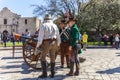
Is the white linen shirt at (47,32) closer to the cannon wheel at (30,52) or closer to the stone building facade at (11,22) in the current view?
the cannon wheel at (30,52)

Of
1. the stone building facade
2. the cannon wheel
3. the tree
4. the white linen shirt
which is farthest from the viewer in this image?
the stone building facade

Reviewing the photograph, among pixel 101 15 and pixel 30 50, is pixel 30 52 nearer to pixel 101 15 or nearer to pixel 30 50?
pixel 30 50

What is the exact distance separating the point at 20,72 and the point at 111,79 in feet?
9.91

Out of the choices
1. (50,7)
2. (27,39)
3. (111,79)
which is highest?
(50,7)

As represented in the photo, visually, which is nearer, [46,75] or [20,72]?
[46,75]

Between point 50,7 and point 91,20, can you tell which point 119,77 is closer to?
point 91,20

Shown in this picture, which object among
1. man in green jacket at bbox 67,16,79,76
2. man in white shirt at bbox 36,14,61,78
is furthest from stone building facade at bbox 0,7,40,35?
man in white shirt at bbox 36,14,61,78

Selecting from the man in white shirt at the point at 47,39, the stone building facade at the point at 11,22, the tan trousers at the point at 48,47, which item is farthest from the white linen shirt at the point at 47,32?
the stone building facade at the point at 11,22

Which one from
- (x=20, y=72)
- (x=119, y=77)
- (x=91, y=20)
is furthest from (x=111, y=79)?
(x=91, y=20)

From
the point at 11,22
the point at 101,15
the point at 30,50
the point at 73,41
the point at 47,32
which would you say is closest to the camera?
the point at 47,32

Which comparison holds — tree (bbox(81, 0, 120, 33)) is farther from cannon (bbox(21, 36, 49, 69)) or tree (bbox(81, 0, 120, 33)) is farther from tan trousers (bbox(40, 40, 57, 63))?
tan trousers (bbox(40, 40, 57, 63))

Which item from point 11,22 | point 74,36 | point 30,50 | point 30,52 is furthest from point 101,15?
point 11,22

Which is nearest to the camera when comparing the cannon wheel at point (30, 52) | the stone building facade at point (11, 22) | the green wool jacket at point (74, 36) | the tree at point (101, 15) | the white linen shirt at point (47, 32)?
the white linen shirt at point (47, 32)

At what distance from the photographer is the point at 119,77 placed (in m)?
10.1
